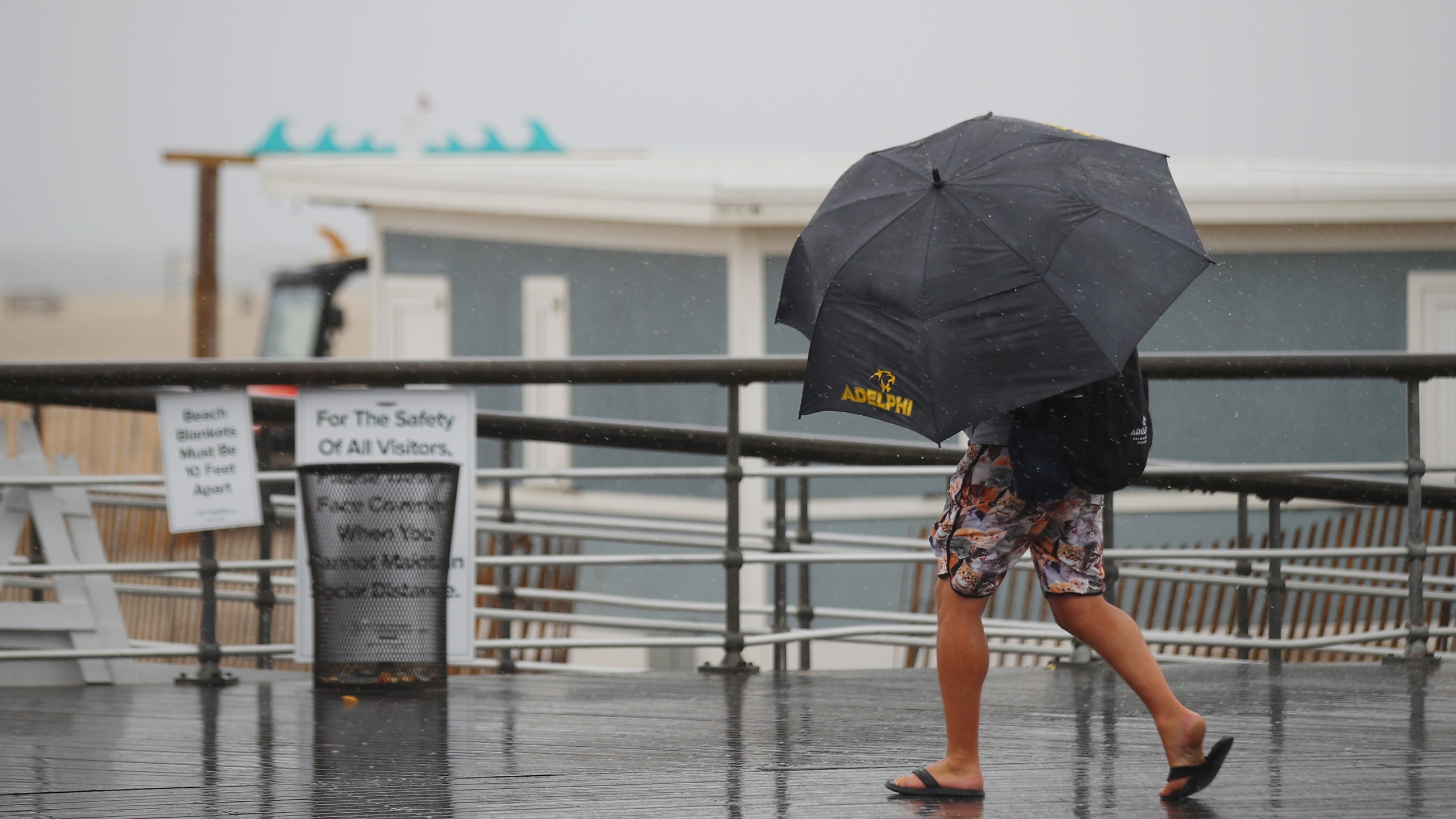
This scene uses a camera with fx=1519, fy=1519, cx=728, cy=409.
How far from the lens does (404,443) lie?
549cm

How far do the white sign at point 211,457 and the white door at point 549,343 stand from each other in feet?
19.8

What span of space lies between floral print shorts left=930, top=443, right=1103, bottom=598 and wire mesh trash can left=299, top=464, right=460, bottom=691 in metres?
2.27

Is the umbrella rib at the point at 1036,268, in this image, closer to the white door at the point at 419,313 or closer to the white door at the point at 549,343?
the white door at the point at 549,343

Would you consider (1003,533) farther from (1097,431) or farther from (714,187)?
(714,187)

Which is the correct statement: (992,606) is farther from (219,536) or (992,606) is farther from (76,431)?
(76,431)

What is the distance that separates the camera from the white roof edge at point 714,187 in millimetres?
9469

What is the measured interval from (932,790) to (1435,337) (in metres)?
7.59

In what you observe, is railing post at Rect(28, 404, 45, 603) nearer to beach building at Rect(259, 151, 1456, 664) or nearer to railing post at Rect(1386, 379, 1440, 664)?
beach building at Rect(259, 151, 1456, 664)

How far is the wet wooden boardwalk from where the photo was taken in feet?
11.6

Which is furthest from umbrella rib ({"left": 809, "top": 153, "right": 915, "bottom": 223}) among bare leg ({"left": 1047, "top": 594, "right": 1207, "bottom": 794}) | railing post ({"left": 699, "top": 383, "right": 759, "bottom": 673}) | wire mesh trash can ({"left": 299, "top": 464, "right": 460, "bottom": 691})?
wire mesh trash can ({"left": 299, "top": 464, "right": 460, "bottom": 691})

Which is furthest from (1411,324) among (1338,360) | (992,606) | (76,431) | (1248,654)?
(76,431)

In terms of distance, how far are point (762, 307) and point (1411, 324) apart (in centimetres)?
422

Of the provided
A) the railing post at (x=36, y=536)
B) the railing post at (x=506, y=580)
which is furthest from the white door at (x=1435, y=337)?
the railing post at (x=36, y=536)

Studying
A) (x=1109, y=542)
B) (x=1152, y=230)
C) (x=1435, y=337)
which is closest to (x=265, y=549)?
(x=1109, y=542)
